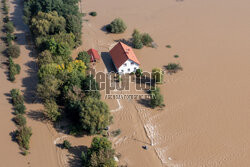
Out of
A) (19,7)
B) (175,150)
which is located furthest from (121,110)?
(19,7)

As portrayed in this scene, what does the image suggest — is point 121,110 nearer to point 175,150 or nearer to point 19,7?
point 175,150

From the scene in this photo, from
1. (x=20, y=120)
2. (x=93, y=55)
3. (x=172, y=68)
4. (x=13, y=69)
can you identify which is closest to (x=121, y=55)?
(x=93, y=55)

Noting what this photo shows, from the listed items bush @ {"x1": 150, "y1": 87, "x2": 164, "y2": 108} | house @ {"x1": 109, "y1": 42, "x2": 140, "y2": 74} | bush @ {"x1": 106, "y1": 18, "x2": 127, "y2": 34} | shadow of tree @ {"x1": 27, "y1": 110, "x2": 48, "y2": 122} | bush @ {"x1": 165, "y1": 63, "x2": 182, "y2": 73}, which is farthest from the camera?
bush @ {"x1": 106, "y1": 18, "x2": 127, "y2": 34}

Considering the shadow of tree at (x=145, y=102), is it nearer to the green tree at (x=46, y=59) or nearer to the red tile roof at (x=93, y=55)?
the red tile roof at (x=93, y=55)

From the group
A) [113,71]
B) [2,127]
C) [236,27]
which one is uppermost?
[236,27]

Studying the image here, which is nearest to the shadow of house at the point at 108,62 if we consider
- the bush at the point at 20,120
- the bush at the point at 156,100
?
the bush at the point at 156,100

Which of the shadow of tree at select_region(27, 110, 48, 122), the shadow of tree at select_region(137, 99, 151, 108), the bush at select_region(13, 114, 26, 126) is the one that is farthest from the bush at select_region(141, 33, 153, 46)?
the bush at select_region(13, 114, 26, 126)

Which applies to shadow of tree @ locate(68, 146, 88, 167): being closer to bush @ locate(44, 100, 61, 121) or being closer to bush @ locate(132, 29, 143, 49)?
bush @ locate(44, 100, 61, 121)
